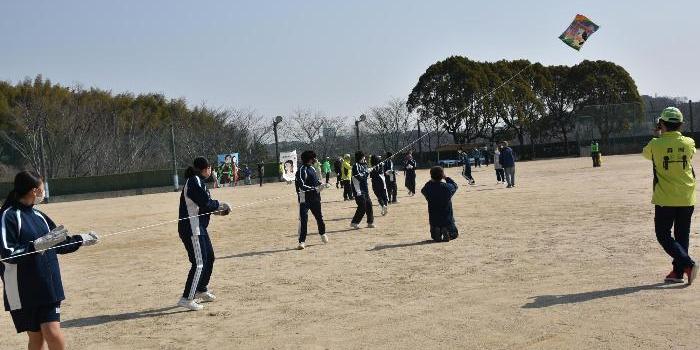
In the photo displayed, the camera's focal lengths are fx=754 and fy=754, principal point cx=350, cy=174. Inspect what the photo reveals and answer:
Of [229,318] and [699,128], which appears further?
[699,128]

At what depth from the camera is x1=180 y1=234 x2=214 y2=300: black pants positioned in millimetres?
7977

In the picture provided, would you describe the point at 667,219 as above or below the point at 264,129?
below

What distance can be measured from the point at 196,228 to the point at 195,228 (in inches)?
0.6

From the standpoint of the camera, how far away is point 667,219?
7340 millimetres

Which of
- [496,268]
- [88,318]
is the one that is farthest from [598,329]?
[88,318]

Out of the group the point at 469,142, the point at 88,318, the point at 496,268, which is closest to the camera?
the point at 88,318

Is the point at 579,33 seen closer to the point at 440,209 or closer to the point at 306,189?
the point at 440,209

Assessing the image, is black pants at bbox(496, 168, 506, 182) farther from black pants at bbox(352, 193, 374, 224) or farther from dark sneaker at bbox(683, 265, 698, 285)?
dark sneaker at bbox(683, 265, 698, 285)

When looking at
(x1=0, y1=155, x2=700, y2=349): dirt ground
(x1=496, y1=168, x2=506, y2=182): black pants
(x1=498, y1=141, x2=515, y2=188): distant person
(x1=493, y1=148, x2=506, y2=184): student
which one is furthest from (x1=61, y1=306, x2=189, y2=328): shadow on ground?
(x1=496, y1=168, x2=506, y2=182): black pants

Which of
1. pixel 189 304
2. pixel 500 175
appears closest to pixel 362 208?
pixel 189 304

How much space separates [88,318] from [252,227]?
8.91 meters

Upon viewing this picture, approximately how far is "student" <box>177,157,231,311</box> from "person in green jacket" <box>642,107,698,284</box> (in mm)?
4438

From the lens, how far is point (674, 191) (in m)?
7.29

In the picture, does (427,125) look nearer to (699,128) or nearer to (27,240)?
(699,128)
